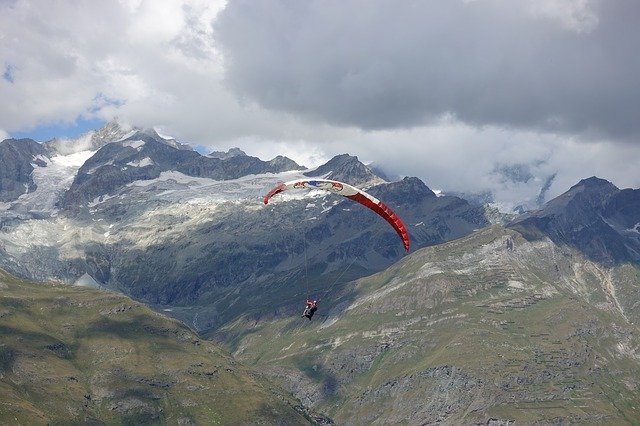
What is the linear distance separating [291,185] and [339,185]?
11162 millimetres

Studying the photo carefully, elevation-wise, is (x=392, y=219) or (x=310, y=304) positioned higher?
(x=392, y=219)

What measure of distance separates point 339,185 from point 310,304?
2874cm

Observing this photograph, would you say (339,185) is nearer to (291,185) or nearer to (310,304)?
(291,185)

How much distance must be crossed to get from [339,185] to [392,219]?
1437 centimetres

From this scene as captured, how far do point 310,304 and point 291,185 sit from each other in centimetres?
2863

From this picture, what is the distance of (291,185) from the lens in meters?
193

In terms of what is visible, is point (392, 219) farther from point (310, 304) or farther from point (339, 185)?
point (310, 304)

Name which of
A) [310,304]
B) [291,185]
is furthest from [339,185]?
[310,304]

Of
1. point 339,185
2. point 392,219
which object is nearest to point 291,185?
point 339,185

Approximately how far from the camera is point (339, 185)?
196 m

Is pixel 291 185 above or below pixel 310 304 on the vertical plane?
above

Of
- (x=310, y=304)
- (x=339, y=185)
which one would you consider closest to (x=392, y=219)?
(x=339, y=185)

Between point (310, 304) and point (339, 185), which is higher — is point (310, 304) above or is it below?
below

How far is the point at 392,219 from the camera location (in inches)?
7662
